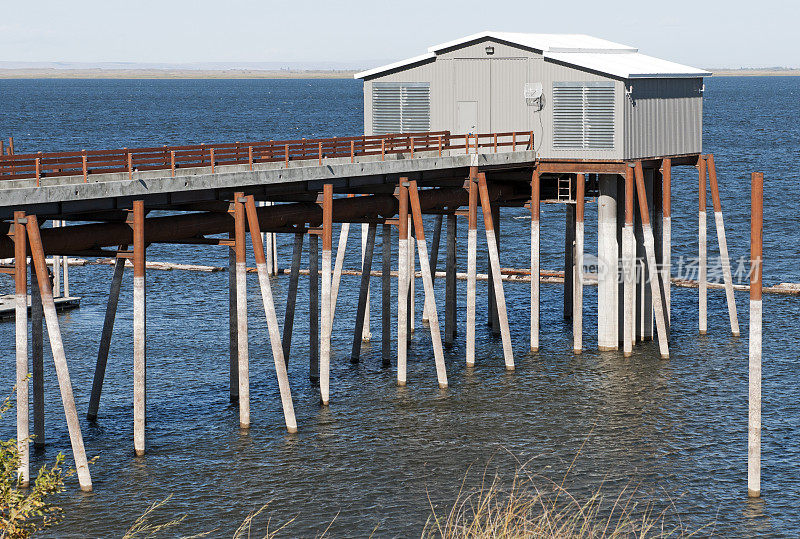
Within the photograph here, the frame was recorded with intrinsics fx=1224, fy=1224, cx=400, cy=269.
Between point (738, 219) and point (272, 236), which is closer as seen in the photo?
point (272, 236)

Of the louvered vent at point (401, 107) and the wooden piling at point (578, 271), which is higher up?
the louvered vent at point (401, 107)

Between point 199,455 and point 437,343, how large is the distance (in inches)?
376

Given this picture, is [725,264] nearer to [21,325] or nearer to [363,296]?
[363,296]

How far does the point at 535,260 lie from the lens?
42625 millimetres

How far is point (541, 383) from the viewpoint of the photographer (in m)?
39.3

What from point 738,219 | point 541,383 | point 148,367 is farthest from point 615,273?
point 738,219

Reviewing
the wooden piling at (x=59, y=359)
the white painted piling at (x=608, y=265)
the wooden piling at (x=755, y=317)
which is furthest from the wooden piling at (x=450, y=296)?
the wooden piling at (x=59, y=359)

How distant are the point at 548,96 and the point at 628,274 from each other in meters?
7.03

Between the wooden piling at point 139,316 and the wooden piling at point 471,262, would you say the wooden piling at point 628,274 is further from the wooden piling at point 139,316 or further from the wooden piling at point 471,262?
the wooden piling at point 139,316

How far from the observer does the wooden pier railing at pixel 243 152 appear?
31.3 meters

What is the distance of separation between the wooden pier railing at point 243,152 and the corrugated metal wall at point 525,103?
32.0 inches

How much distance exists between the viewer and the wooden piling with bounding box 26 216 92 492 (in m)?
28.6

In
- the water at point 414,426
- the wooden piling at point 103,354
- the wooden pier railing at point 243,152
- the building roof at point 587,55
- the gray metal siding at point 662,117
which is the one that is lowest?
the water at point 414,426

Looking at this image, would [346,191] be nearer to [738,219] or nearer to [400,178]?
[400,178]
